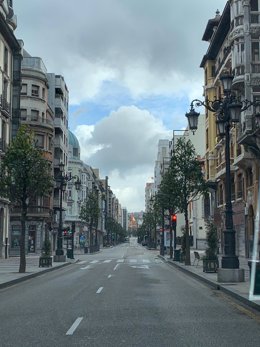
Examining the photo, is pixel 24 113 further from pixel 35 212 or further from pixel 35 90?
pixel 35 212

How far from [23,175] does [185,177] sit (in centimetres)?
1135

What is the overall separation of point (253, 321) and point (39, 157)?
17258 mm

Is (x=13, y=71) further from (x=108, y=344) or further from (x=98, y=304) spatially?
(x=108, y=344)

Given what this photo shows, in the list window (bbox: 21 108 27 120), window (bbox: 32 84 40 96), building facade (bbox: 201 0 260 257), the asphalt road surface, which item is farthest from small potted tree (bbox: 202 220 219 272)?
window (bbox: 32 84 40 96)

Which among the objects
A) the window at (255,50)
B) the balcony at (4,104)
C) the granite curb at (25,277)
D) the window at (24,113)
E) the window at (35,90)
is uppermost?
the window at (35,90)

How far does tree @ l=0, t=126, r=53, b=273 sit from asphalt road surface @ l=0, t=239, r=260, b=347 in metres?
8.62

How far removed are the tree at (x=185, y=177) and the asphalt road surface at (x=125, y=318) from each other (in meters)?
15.6

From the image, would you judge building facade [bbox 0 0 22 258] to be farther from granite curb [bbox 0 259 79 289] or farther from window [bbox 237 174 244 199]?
window [bbox 237 174 244 199]

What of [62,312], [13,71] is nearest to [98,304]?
[62,312]

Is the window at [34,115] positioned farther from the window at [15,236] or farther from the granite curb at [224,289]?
the granite curb at [224,289]

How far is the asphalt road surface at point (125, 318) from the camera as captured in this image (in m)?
8.73

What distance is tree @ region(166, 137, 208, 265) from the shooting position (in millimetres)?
32938

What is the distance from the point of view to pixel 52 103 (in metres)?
77.9

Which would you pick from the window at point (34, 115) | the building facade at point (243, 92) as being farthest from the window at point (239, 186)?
the window at point (34, 115)
